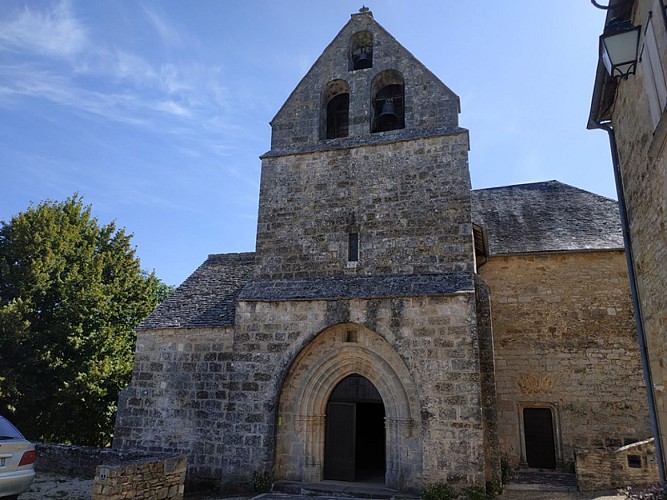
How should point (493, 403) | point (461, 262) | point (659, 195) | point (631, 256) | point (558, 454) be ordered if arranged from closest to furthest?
point (659, 195) → point (631, 256) → point (493, 403) → point (461, 262) → point (558, 454)

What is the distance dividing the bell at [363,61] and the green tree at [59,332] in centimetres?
1167

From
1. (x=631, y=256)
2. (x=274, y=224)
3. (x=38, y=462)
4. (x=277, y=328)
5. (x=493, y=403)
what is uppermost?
(x=274, y=224)

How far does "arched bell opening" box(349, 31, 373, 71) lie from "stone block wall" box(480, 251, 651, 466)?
19.9 feet

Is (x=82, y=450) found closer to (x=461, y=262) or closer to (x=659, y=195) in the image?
(x=461, y=262)

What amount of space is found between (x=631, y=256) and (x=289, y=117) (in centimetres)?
765

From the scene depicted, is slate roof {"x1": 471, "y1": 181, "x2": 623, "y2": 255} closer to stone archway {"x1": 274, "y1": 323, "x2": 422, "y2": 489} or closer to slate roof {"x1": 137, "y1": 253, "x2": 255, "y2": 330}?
stone archway {"x1": 274, "y1": 323, "x2": 422, "y2": 489}

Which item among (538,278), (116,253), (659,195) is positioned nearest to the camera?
(659,195)

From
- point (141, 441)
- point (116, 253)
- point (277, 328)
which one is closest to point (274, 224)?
point (277, 328)

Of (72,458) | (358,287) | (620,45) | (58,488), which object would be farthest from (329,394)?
(620,45)

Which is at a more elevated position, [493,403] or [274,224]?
[274,224]

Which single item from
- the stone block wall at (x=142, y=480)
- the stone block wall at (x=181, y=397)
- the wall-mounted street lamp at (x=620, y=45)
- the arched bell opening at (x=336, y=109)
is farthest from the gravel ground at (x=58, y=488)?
the wall-mounted street lamp at (x=620, y=45)

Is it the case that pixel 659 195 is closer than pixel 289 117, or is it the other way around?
pixel 659 195

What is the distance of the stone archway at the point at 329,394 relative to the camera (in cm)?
809

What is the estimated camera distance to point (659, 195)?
4.84 meters
